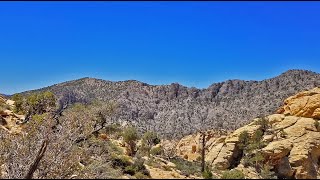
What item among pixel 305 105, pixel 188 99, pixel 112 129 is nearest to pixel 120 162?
pixel 112 129

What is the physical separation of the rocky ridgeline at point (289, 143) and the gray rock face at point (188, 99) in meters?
41.4

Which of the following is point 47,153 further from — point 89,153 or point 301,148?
point 301,148

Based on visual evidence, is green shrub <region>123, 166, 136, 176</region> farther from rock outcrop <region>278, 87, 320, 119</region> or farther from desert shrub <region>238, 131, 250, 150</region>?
rock outcrop <region>278, 87, 320, 119</region>

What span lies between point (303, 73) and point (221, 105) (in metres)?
31.6

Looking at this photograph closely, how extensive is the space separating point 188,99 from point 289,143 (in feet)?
397

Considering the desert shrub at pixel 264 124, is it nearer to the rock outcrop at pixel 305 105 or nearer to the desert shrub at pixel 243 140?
the desert shrub at pixel 243 140

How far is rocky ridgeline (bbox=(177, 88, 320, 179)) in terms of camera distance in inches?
2082

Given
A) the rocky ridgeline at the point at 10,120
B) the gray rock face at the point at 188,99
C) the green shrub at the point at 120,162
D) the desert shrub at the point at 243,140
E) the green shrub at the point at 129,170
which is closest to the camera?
the green shrub at the point at 129,170

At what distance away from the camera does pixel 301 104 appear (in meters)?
66.1

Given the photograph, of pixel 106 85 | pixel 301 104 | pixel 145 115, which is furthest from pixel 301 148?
pixel 106 85

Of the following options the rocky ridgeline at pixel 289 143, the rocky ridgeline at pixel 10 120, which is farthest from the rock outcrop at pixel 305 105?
the rocky ridgeline at pixel 10 120

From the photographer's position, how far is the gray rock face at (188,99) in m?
128

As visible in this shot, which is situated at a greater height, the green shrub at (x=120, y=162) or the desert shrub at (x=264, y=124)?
the desert shrub at (x=264, y=124)

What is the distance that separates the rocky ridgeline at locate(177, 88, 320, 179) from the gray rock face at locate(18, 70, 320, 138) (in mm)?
41414
